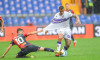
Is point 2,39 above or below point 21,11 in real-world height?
below

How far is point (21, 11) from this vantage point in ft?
92.4

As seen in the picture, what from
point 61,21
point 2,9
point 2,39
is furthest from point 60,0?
point 61,21

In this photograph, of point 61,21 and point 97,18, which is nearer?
point 61,21

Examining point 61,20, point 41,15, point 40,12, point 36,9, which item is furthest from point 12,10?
point 61,20

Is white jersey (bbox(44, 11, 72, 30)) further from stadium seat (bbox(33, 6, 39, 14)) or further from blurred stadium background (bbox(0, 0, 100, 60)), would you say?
stadium seat (bbox(33, 6, 39, 14))

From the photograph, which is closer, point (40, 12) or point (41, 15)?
point (41, 15)

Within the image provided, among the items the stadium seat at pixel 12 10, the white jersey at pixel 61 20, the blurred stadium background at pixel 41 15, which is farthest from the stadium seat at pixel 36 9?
the white jersey at pixel 61 20

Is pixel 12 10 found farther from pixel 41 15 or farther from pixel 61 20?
pixel 61 20

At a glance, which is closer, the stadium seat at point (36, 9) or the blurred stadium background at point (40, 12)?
the blurred stadium background at point (40, 12)

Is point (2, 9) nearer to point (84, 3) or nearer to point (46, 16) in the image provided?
point (46, 16)

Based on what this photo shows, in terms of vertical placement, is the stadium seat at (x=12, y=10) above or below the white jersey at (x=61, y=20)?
above

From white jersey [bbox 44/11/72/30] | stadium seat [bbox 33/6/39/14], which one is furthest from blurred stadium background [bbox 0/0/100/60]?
white jersey [bbox 44/11/72/30]

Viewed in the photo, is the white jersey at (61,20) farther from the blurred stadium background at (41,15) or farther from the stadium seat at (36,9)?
the stadium seat at (36,9)

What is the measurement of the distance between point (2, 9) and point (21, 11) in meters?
1.78
